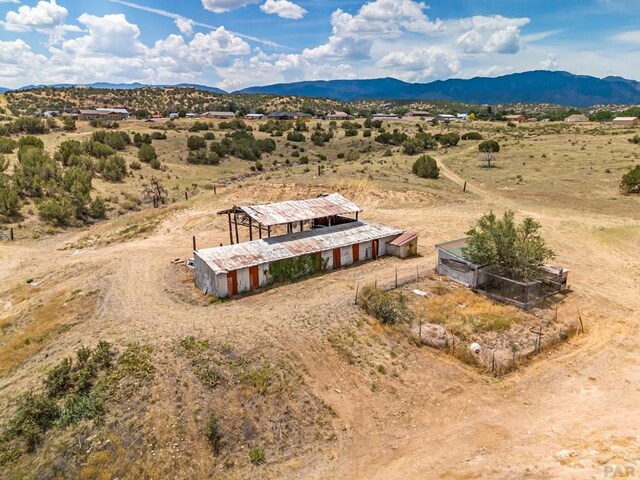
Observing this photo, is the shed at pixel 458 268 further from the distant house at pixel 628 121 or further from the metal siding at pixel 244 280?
the distant house at pixel 628 121

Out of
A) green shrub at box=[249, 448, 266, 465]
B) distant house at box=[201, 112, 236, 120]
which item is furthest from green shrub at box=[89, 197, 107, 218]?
distant house at box=[201, 112, 236, 120]

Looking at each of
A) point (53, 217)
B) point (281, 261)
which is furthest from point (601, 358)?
point (53, 217)

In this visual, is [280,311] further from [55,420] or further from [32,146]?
[32,146]

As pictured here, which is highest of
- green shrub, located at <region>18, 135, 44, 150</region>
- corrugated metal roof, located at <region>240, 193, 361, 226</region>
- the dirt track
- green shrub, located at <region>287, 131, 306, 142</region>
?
green shrub, located at <region>18, 135, 44, 150</region>

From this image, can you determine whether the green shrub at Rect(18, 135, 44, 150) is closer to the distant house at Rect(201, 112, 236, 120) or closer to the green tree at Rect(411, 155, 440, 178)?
the green tree at Rect(411, 155, 440, 178)

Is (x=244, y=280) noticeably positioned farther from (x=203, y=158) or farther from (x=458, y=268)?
(x=203, y=158)

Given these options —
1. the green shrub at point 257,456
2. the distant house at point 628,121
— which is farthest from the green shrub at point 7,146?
the distant house at point 628,121

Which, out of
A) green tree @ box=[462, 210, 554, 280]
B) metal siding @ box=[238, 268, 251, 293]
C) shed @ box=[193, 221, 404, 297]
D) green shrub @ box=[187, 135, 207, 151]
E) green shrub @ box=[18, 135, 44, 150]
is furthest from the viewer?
green shrub @ box=[187, 135, 207, 151]
